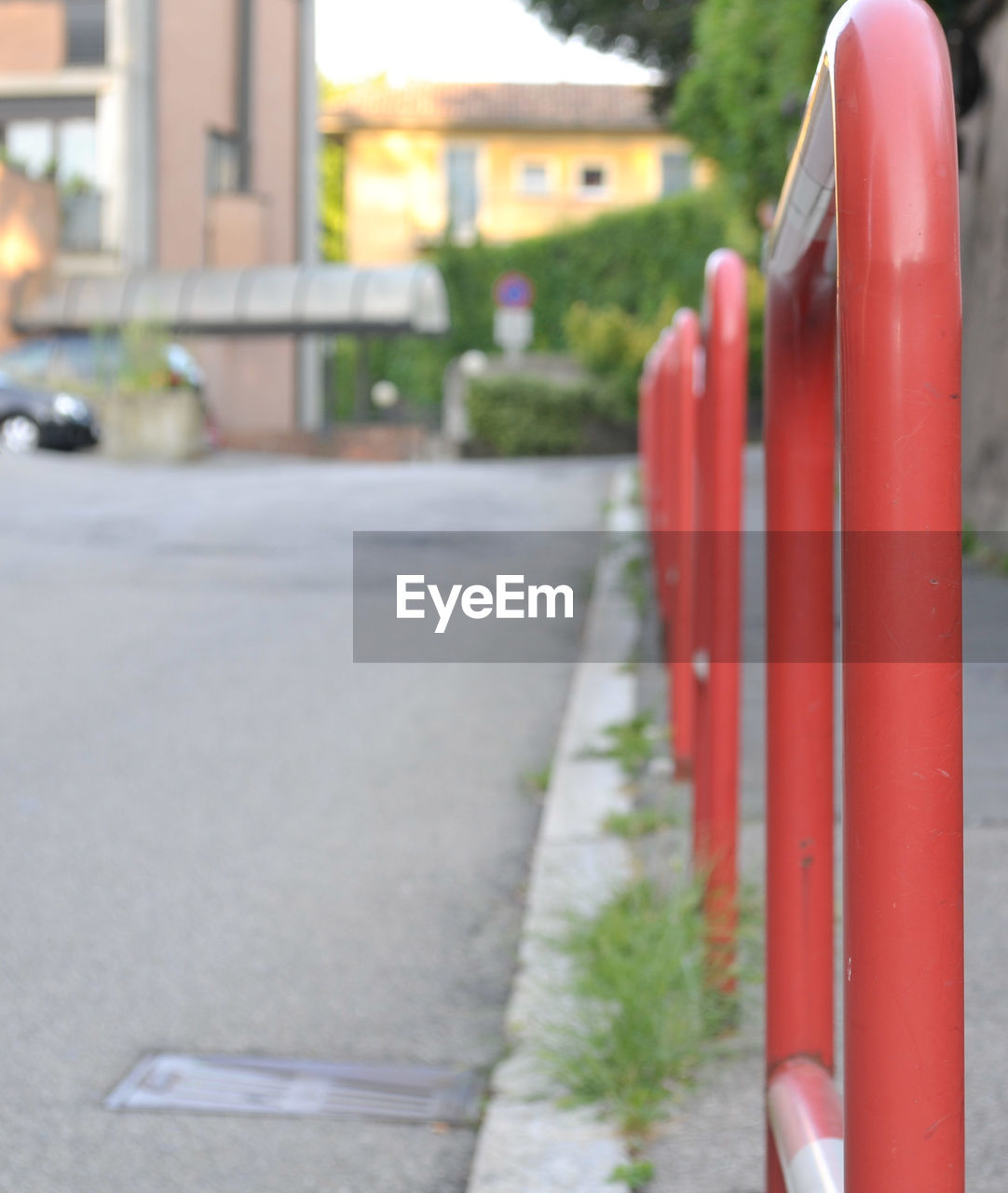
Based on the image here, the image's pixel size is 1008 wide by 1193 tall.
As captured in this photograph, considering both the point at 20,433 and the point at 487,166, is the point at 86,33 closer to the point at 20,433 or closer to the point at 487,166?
the point at 20,433

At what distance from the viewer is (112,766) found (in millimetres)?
4977

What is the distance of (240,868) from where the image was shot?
157 inches

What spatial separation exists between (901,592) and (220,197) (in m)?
32.0

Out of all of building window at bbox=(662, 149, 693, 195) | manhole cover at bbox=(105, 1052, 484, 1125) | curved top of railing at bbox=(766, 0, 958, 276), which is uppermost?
building window at bbox=(662, 149, 693, 195)

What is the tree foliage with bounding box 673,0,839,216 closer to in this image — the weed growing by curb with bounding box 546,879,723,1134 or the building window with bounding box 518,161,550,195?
the weed growing by curb with bounding box 546,879,723,1134

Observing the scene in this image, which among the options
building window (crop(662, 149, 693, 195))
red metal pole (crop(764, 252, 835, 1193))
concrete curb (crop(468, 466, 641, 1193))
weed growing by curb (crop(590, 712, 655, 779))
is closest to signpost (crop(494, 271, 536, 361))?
building window (crop(662, 149, 693, 195))

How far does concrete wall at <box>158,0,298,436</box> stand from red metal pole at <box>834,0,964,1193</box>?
29149mm

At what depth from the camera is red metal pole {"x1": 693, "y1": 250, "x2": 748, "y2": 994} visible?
9.28ft

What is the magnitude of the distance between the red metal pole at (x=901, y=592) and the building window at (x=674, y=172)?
145 feet

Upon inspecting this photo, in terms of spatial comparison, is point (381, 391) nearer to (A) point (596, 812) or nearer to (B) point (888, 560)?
(A) point (596, 812)

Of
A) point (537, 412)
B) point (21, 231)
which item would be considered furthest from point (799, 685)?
point (21, 231)

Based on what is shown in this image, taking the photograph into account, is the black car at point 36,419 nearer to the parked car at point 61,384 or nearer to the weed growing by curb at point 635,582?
the parked car at point 61,384

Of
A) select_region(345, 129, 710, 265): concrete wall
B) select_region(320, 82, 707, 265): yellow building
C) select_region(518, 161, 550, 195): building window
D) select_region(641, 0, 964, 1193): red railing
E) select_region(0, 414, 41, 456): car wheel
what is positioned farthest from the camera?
select_region(518, 161, 550, 195): building window

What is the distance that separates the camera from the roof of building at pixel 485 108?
4322 cm
